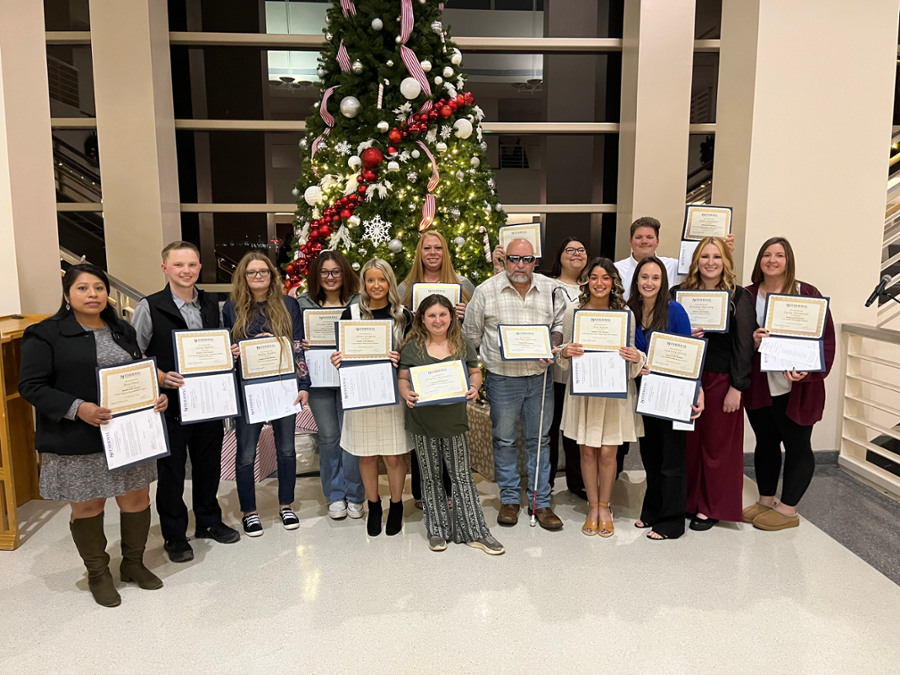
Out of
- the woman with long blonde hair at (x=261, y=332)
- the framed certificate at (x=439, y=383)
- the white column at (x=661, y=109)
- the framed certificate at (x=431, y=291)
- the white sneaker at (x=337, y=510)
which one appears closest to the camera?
the framed certificate at (x=439, y=383)

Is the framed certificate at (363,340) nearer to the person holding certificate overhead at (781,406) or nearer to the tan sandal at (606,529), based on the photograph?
the tan sandal at (606,529)

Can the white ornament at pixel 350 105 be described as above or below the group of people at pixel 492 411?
above

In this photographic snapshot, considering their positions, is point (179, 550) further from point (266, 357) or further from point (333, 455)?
point (266, 357)

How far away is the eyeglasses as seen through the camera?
3.10 m

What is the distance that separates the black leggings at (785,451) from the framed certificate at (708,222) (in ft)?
3.40

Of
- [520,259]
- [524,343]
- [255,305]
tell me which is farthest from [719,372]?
[255,305]

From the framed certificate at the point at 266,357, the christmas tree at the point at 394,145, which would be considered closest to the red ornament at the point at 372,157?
the christmas tree at the point at 394,145

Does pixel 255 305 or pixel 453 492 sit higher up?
pixel 255 305

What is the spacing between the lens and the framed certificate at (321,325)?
10.6 ft

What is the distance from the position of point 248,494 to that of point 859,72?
482 cm

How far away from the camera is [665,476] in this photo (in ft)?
10.3

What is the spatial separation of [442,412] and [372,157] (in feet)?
6.80

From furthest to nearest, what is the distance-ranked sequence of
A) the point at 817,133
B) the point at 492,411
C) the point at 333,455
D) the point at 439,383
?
the point at 817,133, the point at 333,455, the point at 492,411, the point at 439,383

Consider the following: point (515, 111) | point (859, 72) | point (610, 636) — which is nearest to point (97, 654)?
Result: point (610, 636)
